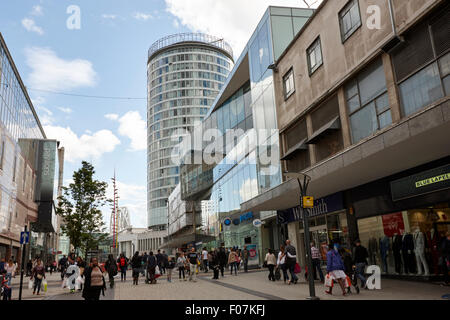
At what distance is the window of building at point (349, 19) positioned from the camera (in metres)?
15.3

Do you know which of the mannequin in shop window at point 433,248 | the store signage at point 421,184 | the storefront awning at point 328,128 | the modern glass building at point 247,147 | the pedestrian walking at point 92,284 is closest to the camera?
the pedestrian walking at point 92,284

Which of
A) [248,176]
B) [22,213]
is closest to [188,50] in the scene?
[22,213]

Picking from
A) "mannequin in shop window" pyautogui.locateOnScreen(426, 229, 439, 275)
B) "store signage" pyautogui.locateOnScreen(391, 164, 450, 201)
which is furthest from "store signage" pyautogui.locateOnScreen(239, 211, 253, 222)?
"mannequin in shop window" pyautogui.locateOnScreen(426, 229, 439, 275)

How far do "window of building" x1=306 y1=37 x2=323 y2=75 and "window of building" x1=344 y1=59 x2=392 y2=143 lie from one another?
2.65 meters

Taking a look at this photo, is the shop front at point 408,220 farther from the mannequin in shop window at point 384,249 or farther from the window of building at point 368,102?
the window of building at point 368,102

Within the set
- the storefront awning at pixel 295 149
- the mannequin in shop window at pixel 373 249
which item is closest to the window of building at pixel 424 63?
the mannequin in shop window at pixel 373 249

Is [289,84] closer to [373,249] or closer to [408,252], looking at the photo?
[373,249]

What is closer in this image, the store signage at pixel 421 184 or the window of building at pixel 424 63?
the window of building at pixel 424 63

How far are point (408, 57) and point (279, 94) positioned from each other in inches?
421

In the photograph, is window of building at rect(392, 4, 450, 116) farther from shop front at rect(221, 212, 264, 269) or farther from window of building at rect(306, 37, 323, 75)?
Result: shop front at rect(221, 212, 264, 269)

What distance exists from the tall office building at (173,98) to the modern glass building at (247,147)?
64568 mm

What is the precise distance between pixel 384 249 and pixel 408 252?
4.48 ft

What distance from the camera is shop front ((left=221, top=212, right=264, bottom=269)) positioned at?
3094 cm

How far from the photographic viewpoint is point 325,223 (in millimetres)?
20047
